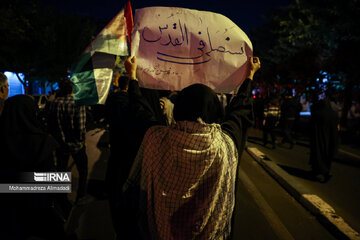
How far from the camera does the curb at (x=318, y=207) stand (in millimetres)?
3440

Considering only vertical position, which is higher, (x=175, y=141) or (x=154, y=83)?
(x=154, y=83)

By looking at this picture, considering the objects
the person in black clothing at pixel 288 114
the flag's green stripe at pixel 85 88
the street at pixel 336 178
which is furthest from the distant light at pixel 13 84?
the flag's green stripe at pixel 85 88

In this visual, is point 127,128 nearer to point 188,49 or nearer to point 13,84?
point 188,49

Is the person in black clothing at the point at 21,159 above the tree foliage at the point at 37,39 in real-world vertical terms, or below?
below

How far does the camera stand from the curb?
3.44m

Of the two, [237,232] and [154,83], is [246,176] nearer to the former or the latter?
[237,232]

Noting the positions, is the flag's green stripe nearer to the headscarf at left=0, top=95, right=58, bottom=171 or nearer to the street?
the headscarf at left=0, top=95, right=58, bottom=171

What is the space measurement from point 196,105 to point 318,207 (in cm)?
369

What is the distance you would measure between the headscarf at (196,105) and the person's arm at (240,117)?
21cm

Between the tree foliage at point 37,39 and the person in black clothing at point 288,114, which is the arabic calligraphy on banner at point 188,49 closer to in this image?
the person in black clothing at point 288,114

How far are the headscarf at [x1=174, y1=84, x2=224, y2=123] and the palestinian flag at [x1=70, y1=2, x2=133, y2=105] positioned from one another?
3.08 feet

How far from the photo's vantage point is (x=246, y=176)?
19.8ft

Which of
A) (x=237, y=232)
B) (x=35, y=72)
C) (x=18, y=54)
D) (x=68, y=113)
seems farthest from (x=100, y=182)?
(x=35, y=72)

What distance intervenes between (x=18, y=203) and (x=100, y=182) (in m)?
2.91
